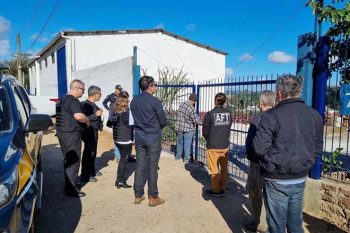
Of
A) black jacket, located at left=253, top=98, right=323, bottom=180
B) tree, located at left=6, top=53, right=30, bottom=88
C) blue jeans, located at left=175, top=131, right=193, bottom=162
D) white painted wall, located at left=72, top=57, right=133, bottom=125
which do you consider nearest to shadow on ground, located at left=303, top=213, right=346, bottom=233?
black jacket, located at left=253, top=98, right=323, bottom=180

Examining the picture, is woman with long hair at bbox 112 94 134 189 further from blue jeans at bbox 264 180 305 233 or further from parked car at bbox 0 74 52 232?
blue jeans at bbox 264 180 305 233

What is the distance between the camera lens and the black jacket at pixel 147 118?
4.92 m

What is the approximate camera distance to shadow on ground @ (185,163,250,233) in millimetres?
4572

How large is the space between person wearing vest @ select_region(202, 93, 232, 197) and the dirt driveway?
412mm

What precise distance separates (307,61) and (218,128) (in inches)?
65.1

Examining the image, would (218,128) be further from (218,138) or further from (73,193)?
(73,193)

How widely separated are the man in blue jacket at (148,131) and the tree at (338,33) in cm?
254

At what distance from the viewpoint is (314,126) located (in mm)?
2844

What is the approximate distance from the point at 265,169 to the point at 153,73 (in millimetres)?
16184

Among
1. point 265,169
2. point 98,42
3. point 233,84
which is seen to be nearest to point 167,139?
point 233,84

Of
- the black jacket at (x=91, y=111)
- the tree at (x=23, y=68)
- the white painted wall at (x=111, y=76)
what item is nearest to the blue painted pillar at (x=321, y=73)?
the black jacket at (x=91, y=111)

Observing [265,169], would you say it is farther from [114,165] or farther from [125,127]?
[114,165]

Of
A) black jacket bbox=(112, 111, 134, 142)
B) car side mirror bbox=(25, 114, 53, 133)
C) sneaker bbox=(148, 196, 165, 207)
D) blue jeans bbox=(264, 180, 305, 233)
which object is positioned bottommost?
sneaker bbox=(148, 196, 165, 207)

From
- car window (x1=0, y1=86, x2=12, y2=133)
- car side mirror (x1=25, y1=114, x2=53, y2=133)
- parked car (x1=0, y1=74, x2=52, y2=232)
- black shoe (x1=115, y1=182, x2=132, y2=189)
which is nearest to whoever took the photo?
parked car (x1=0, y1=74, x2=52, y2=232)
